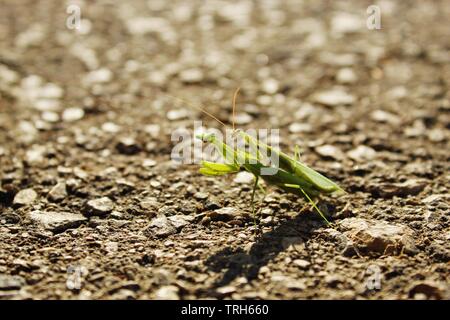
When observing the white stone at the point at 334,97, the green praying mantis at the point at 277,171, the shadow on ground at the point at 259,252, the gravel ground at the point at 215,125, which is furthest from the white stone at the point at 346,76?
the shadow on ground at the point at 259,252

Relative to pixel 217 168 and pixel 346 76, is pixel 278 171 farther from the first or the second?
pixel 346 76

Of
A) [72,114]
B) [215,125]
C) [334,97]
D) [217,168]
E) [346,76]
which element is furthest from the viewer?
[346,76]

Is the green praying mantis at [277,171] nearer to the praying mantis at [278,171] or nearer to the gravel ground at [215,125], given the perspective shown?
the praying mantis at [278,171]

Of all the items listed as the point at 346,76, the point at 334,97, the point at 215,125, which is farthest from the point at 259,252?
the point at 346,76

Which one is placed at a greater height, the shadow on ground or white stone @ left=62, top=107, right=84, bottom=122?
white stone @ left=62, top=107, right=84, bottom=122

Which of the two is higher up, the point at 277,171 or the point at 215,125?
the point at 215,125

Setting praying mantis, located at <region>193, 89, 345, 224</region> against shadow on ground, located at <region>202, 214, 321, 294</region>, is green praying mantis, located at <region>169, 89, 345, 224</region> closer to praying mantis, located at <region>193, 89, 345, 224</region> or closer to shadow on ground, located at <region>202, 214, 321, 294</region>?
praying mantis, located at <region>193, 89, 345, 224</region>

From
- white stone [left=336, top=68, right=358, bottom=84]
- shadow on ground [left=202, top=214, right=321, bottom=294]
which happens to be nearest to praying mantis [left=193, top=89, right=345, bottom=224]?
shadow on ground [left=202, top=214, right=321, bottom=294]
